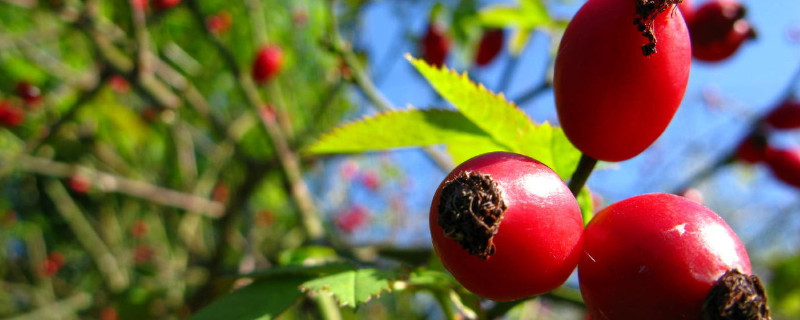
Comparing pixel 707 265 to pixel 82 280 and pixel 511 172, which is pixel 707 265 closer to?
pixel 511 172

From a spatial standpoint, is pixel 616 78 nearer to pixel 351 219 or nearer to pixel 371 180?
pixel 351 219

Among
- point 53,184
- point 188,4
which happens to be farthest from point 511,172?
point 53,184

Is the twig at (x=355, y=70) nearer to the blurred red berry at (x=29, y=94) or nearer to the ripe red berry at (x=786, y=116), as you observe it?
the ripe red berry at (x=786, y=116)

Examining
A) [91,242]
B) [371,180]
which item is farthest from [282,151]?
[371,180]

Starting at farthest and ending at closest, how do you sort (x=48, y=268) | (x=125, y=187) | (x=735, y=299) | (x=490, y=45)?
(x=48, y=268) < (x=125, y=187) < (x=490, y=45) < (x=735, y=299)

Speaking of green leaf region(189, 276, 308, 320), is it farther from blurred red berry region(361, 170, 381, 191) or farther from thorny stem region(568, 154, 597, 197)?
blurred red berry region(361, 170, 381, 191)

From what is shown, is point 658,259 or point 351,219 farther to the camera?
point 351,219

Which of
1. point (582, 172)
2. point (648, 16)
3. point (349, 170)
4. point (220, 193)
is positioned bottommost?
point (349, 170)
